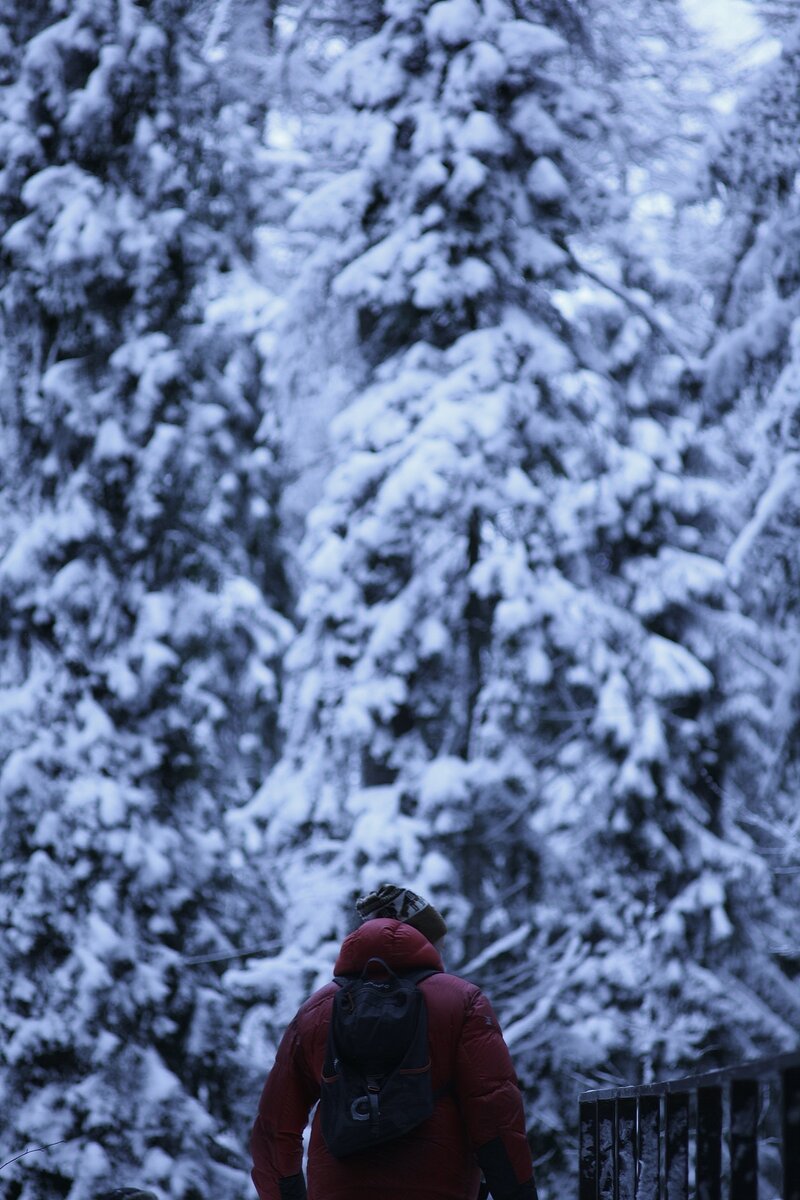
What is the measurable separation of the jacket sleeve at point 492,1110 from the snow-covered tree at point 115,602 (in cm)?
608

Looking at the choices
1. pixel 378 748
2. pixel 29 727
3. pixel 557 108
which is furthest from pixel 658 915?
pixel 557 108

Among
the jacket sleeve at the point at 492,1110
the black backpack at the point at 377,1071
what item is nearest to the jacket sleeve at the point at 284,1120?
the black backpack at the point at 377,1071

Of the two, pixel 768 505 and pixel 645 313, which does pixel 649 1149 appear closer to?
pixel 768 505

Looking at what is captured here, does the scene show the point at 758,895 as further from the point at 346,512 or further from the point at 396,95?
the point at 396,95

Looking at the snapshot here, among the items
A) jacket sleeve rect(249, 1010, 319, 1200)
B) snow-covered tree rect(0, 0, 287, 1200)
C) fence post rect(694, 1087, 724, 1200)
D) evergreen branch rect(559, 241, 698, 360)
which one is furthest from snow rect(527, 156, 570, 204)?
fence post rect(694, 1087, 724, 1200)

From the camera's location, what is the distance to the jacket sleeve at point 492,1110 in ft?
12.6

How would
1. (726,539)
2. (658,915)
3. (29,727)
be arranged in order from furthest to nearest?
(726,539) < (658,915) < (29,727)

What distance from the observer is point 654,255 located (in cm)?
1366

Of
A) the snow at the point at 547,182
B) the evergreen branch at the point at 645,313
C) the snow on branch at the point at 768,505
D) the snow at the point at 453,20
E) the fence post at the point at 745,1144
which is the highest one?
the snow at the point at 453,20

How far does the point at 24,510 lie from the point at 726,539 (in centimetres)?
639

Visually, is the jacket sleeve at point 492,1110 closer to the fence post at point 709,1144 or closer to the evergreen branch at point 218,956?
the fence post at point 709,1144

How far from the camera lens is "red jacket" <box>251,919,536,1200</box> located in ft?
12.6

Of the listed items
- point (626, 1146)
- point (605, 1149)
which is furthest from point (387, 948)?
point (605, 1149)

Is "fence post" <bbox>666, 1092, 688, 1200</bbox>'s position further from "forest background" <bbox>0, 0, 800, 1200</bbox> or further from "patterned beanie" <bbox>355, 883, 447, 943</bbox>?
"forest background" <bbox>0, 0, 800, 1200</bbox>
